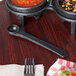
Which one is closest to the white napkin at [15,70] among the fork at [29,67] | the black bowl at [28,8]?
the fork at [29,67]

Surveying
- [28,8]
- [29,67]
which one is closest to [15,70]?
[29,67]

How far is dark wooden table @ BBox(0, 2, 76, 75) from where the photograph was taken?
4.18ft

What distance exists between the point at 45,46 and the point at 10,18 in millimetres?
422

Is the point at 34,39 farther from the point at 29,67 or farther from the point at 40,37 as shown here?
the point at 29,67

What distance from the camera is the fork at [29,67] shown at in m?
1.14

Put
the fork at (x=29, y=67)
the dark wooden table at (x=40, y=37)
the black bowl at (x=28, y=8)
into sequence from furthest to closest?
1. the black bowl at (x=28, y=8)
2. the dark wooden table at (x=40, y=37)
3. the fork at (x=29, y=67)

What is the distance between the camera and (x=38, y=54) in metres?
1.29

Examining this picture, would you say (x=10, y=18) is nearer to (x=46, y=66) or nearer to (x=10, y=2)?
(x=10, y=2)

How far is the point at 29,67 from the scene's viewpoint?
46.6 inches

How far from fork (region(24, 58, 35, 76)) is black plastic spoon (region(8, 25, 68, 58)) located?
0.50 feet

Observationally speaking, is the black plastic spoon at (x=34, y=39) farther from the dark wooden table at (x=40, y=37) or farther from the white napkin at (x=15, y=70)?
the white napkin at (x=15, y=70)

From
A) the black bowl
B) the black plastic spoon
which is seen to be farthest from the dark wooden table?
the black bowl

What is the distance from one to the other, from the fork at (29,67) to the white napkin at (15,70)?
0.02 meters

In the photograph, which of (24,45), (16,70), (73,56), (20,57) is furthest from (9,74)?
(73,56)
